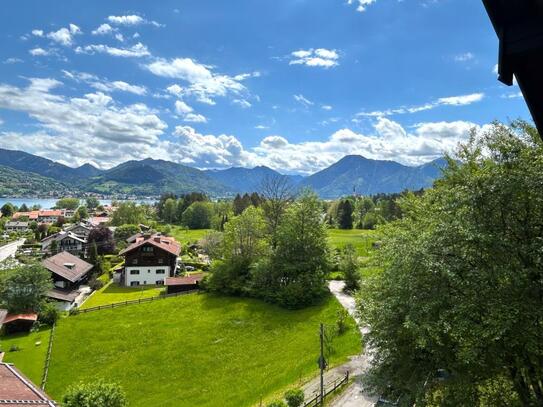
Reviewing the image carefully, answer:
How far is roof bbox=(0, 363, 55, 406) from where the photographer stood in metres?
20.7

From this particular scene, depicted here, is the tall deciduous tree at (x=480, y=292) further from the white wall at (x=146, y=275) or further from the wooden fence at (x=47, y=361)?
the white wall at (x=146, y=275)

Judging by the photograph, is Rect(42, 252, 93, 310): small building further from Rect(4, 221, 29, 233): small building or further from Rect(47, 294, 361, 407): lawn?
Rect(4, 221, 29, 233): small building

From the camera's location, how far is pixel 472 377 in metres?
15.0

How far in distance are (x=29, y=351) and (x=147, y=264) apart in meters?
31.9

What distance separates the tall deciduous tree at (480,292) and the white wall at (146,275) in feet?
204

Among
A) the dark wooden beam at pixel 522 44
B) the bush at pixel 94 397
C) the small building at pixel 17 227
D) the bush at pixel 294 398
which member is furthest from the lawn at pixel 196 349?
the small building at pixel 17 227

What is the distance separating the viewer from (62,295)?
60250mm

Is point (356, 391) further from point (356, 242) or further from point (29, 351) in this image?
point (356, 242)

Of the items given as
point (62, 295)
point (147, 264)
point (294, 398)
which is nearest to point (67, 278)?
point (62, 295)

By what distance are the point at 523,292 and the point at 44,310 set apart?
53.6 meters

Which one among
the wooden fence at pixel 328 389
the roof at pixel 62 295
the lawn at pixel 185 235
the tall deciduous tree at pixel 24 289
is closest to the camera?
the wooden fence at pixel 328 389

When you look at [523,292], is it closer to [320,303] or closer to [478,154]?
[478,154]

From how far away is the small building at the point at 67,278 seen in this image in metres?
59.3

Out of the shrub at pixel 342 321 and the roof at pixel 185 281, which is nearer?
the shrub at pixel 342 321
